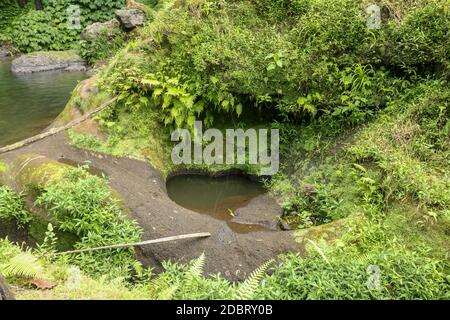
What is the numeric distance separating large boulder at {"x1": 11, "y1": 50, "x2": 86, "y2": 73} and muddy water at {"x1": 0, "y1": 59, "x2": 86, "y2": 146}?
0.75 m

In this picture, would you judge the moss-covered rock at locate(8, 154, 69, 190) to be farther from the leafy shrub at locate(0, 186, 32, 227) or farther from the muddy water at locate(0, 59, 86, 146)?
the muddy water at locate(0, 59, 86, 146)

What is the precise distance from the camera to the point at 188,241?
23.7 feet

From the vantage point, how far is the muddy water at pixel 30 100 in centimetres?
1448

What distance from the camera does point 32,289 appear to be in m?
5.17

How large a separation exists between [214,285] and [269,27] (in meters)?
7.24

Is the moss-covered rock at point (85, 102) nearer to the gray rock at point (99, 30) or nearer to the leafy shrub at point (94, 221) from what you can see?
the leafy shrub at point (94, 221)

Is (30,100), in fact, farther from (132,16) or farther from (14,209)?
(14,209)

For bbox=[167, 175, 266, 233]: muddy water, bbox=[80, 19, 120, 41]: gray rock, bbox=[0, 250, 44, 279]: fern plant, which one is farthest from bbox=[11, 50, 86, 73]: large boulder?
bbox=[0, 250, 44, 279]: fern plant

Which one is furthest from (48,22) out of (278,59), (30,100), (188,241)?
(188,241)

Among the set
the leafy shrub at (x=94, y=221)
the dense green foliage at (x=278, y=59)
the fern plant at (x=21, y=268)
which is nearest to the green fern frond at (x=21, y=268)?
the fern plant at (x=21, y=268)

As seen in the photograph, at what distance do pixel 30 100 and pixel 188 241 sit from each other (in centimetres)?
1376

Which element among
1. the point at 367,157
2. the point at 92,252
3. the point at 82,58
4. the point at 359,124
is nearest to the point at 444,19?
the point at 359,124

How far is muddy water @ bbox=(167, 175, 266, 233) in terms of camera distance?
9.35 m
